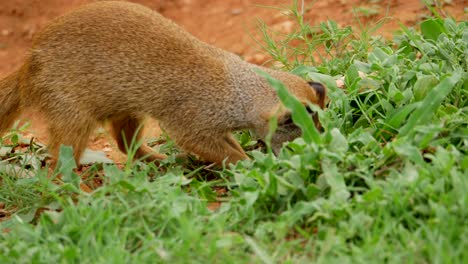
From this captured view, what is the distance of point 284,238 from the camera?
3008mm

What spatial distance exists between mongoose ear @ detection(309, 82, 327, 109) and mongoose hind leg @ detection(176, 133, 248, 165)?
1.68 ft

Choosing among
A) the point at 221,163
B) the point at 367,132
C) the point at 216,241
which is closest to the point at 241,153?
the point at 221,163

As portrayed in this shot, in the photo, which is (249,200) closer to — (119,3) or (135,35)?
(135,35)

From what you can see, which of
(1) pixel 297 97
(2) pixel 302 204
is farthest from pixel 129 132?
(2) pixel 302 204

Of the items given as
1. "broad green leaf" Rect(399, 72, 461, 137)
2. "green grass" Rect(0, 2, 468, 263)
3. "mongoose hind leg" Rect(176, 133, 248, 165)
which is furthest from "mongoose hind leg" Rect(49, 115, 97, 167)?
"broad green leaf" Rect(399, 72, 461, 137)

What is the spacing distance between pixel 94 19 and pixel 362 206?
1937mm

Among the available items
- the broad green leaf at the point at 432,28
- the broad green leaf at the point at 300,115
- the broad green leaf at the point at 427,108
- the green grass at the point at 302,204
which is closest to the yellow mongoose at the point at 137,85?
the green grass at the point at 302,204

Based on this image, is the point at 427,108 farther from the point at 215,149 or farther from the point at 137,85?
the point at 137,85

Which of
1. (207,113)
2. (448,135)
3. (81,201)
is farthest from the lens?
(207,113)

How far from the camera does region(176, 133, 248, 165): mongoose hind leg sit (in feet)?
13.4

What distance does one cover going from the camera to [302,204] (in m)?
3.08

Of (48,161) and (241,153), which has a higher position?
(241,153)

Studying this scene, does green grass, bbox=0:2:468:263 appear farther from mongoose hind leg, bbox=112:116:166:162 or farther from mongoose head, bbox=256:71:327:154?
mongoose hind leg, bbox=112:116:166:162

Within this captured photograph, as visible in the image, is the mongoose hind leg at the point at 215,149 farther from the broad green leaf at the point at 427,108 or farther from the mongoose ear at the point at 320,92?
the broad green leaf at the point at 427,108
